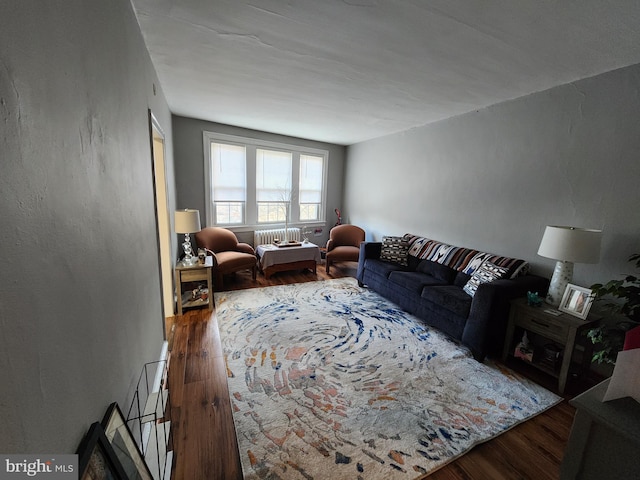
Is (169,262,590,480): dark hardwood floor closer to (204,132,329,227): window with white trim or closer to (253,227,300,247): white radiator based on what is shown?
(253,227,300,247): white radiator

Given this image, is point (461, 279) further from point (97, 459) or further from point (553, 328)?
point (97, 459)

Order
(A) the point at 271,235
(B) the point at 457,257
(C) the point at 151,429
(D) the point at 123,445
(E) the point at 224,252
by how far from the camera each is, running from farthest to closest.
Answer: (A) the point at 271,235 < (E) the point at 224,252 < (B) the point at 457,257 < (C) the point at 151,429 < (D) the point at 123,445

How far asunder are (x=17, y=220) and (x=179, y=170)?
14.3 ft

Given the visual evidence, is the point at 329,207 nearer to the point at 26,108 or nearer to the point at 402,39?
the point at 402,39

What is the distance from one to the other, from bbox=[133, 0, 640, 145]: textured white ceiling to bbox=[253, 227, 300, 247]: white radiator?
2.51 metres

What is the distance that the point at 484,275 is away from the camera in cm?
281

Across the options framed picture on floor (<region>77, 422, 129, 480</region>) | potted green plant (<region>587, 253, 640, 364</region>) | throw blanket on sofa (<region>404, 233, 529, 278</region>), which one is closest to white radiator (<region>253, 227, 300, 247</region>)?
throw blanket on sofa (<region>404, 233, 529, 278</region>)

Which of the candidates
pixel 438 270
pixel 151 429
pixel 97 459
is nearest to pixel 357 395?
pixel 151 429

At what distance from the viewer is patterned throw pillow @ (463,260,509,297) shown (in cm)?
272

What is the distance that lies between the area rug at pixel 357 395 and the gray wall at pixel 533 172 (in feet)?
4.58

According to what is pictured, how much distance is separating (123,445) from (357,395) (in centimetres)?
148

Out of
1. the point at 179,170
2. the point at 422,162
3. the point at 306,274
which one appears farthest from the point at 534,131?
the point at 179,170

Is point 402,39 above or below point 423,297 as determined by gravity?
above

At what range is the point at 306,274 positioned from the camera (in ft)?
15.7
